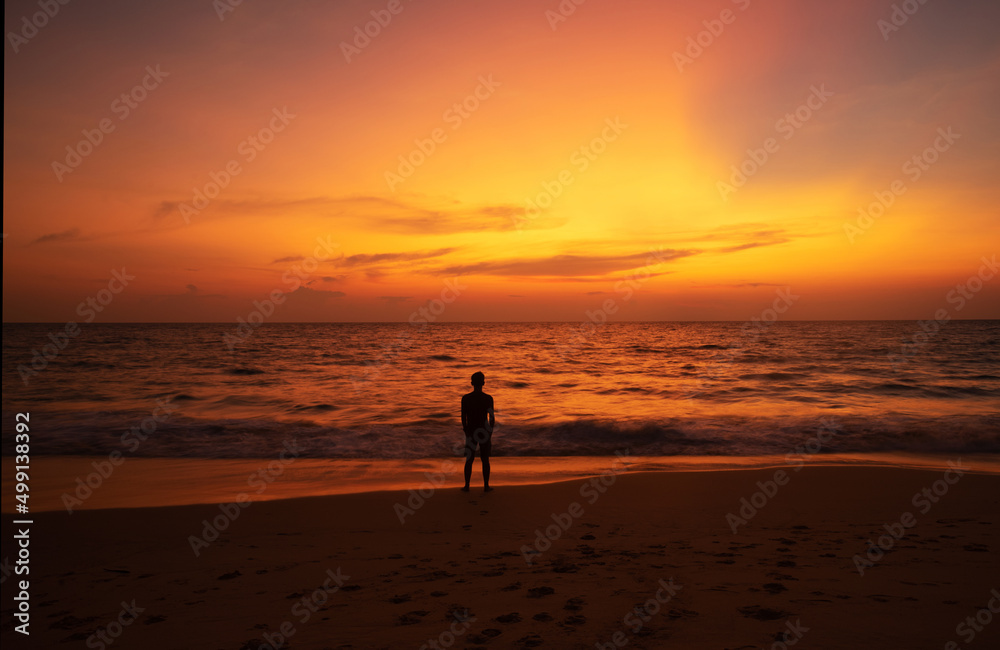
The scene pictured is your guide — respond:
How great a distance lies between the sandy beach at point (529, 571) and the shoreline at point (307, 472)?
1116 mm

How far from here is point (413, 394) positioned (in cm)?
2633

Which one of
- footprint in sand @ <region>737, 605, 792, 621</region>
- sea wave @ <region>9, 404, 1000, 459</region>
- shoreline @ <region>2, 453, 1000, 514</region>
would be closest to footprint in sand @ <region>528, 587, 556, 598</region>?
footprint in sand @ <region>737, 605, 792, 621</region>

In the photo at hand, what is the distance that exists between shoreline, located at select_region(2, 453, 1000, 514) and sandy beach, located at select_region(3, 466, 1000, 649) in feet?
3.66

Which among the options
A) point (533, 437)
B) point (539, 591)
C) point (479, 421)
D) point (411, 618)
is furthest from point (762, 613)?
point (533, 437)

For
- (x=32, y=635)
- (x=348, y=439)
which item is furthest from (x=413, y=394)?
(x=32, y=635)

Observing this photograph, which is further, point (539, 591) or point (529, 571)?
point (529, 571)

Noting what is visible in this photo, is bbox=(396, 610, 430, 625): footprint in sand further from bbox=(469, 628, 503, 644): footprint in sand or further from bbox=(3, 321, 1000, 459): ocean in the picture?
bbox=(3, 321, 1000, 459): ocean

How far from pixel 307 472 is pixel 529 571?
27.2 feet

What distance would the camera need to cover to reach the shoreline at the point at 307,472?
10.6m

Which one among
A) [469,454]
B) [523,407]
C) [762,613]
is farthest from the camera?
[523,407]

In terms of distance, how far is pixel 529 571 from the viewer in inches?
265

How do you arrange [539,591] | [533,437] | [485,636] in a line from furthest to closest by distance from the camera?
[533,437] → [539,591] → [485,636]

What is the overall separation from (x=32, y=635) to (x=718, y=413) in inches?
786

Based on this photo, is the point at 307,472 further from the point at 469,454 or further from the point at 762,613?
the point at 762,613
